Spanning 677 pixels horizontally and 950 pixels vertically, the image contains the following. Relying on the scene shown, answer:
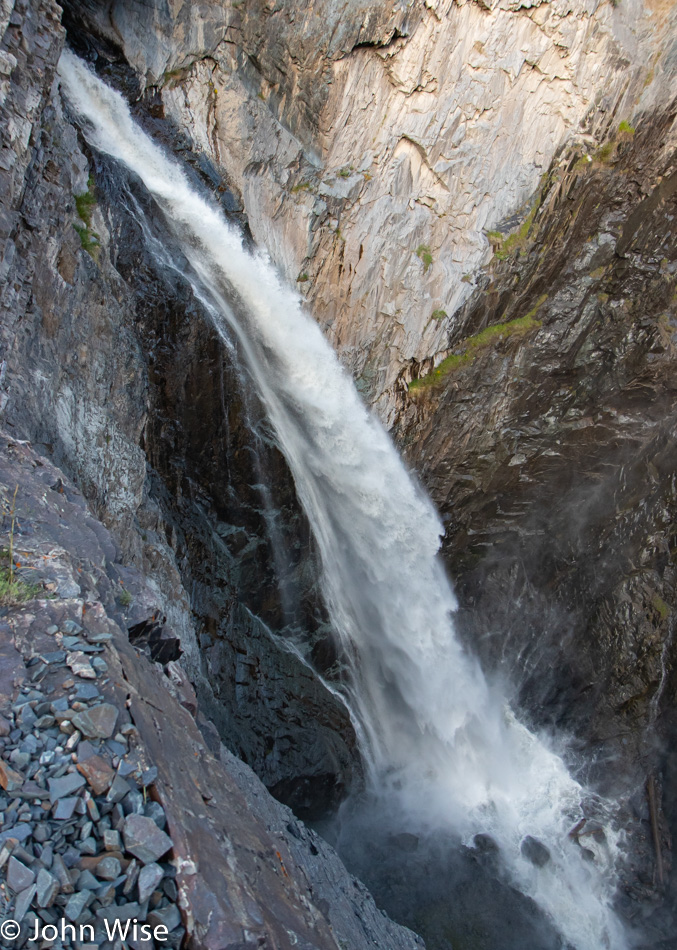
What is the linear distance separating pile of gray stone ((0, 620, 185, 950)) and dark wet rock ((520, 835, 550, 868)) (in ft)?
34.0

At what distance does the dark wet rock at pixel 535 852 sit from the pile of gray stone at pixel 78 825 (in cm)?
1037

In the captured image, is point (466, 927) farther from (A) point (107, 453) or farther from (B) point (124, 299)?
(B) point (124, 299)

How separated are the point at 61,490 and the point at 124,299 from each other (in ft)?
13.7

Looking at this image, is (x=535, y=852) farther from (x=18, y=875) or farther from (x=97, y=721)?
(x=18, y=875)

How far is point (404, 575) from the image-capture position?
12.6 meters

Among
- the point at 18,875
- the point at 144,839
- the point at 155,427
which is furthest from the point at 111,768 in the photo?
the point at 155,427

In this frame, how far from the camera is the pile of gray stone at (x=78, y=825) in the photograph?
7.95 ft

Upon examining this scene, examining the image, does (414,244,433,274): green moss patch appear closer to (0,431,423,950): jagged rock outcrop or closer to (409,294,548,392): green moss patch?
(409,294,548,392): green moss patch

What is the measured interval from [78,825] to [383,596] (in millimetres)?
9944

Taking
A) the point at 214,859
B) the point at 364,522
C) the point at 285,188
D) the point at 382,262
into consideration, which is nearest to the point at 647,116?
the point at 382,262

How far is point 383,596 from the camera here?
1232 cm

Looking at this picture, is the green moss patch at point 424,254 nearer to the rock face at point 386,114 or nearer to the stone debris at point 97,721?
the rock face at point 386,114

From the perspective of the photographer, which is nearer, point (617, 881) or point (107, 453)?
point (107, 453)

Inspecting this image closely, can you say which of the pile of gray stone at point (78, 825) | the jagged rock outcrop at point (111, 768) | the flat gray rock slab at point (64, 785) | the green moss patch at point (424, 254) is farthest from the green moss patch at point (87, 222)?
the flat gray rock slab at point (64, 785)
